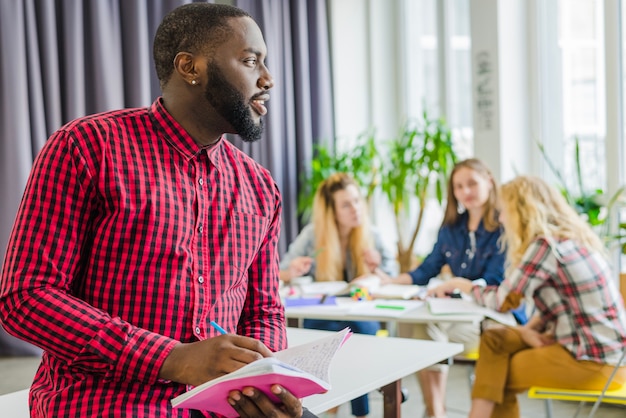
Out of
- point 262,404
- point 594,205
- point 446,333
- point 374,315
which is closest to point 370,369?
point 262,404

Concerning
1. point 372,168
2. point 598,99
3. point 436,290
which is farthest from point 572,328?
point 372,168

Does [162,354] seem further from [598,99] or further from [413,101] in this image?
[413,101]

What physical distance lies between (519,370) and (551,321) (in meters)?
0.26

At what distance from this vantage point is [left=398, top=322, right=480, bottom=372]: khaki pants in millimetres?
3693

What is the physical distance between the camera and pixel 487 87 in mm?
5109

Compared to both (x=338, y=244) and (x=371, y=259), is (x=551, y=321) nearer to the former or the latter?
(x=371, y=259)

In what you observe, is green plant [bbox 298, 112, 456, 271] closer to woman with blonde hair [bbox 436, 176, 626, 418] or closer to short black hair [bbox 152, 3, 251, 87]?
woman with blonde hair [bbox 436, 176, 626, 418]

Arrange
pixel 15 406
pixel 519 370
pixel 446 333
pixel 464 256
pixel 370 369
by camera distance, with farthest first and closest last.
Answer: pixel 464 256 → pixel 446 333 → pixel 519 370 → pixel 370 369 → pixel 15 406

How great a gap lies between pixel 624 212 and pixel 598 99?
761mm

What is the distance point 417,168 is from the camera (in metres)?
5.29

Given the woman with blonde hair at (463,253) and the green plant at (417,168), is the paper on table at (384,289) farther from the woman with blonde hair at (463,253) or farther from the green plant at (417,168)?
the green plant at (417,168)

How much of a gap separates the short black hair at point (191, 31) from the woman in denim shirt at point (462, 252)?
2.40 meters

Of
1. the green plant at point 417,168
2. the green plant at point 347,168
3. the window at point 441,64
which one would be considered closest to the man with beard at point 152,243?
the green plant at point 417,168

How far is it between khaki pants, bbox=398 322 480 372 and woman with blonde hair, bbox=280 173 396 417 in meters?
0.19
